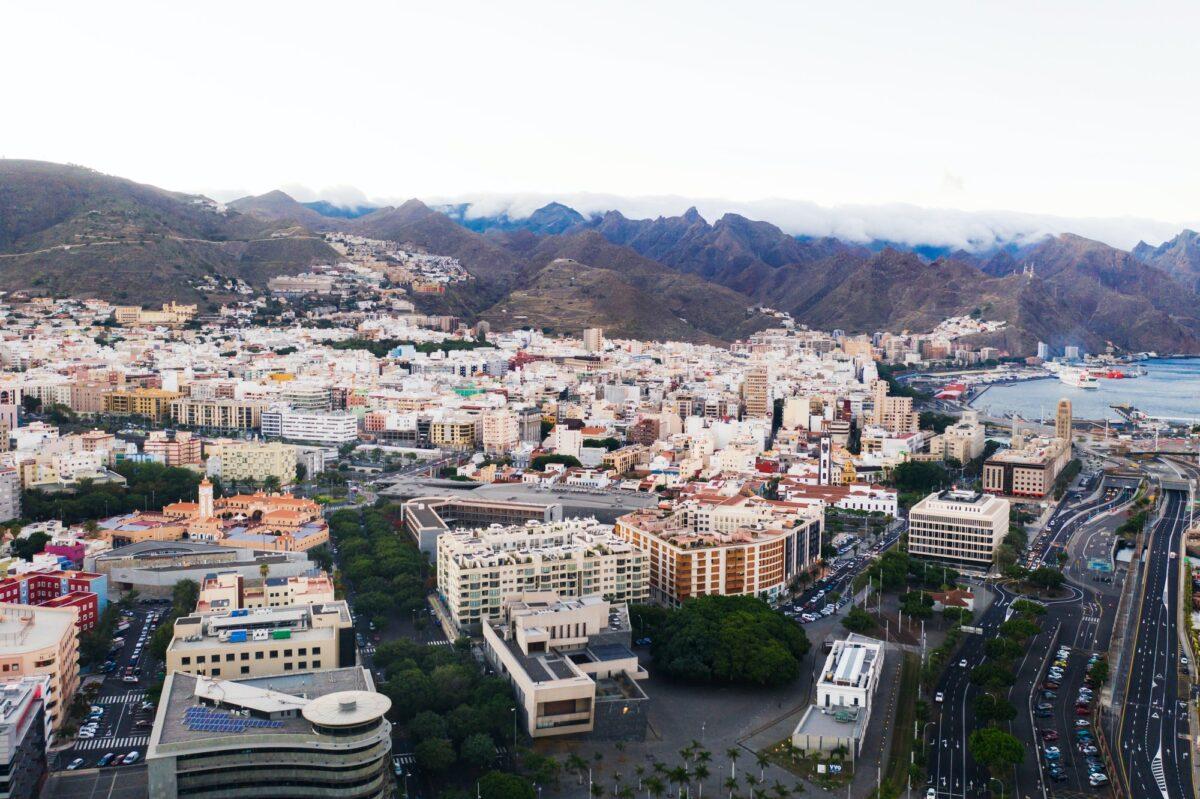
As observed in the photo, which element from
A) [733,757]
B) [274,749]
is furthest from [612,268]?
[274,749]

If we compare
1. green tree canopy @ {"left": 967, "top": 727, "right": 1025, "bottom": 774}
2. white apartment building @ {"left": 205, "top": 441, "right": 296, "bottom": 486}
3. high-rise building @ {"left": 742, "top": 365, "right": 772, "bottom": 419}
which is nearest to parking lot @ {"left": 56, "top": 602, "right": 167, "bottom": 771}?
green tree canopy @ {"left": 967, "top": 727, "right": 1025, "bottom": 774}

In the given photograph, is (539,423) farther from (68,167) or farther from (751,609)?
(68,167)

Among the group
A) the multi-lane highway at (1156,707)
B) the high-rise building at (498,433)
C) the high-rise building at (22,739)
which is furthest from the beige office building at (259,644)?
the high-rise building at (498,433)

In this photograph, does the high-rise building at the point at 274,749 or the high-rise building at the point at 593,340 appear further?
the high-rise building at the point at 593,340

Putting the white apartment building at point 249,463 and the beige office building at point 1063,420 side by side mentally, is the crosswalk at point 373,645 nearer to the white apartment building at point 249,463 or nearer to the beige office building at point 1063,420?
the white apartment building at point 249,463

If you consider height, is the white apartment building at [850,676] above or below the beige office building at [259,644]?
below

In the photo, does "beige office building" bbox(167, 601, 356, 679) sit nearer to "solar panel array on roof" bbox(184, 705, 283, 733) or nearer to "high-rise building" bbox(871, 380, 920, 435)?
"solar panel array on roof" bbox(184, 705, 283, 733)
